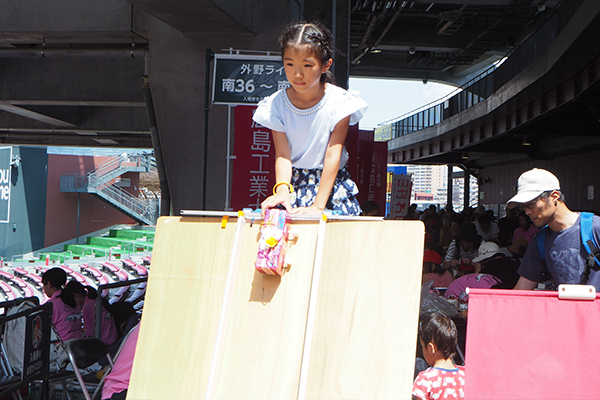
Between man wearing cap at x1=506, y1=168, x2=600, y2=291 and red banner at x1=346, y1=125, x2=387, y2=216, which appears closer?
man wearing cap at x1=506, y1=168, x2=600, y2=291

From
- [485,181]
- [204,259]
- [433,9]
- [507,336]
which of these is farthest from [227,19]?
[485,181]

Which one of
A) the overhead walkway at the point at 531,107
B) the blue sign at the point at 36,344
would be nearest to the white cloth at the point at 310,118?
the blue sign at the point at 36,344

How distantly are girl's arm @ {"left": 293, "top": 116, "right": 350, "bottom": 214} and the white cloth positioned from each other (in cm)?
4

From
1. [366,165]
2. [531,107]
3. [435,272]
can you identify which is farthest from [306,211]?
[531,107]

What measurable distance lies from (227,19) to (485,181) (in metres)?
25.9

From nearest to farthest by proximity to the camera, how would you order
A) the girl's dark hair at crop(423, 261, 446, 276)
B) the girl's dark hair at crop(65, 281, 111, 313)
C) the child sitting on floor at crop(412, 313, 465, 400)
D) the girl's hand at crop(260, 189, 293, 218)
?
the girl's hand at crop(260, 189, 293, 218), the child sitting on floor at crop(412, 313, 465, 400), the girl's dark hair at crop(65, 281, 111, 313), the girl's dark hair at crop(423, 261, 446, 276)

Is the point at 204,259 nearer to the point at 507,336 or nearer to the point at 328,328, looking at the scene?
the point at 328,328

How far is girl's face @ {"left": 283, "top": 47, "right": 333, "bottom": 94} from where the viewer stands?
2.45m

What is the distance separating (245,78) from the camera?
644cm

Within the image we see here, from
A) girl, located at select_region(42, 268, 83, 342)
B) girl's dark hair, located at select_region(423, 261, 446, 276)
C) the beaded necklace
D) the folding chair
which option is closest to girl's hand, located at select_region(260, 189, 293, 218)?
the beaded necklace

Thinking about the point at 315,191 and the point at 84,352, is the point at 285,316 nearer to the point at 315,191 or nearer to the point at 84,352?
the point at 315,191

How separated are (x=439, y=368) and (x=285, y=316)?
1466 mm

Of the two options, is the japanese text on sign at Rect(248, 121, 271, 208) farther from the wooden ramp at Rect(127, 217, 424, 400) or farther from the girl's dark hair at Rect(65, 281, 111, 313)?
the wooden ramp at Rect(127, 217, 424, 400)

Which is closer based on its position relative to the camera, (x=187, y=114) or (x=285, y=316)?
A: (x=285, y=316)
